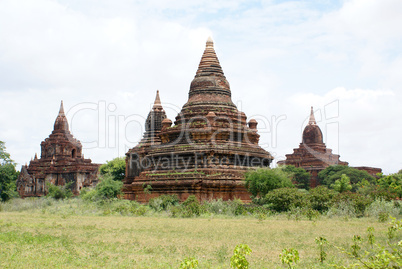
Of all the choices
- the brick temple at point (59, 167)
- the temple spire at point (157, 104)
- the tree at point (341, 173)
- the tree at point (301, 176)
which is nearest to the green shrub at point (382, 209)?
the temple spire at point (157, 104)

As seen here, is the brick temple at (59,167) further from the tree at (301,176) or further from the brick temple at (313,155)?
the brick temple at (313,155)

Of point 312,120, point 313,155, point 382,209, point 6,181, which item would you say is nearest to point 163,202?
point 382,209

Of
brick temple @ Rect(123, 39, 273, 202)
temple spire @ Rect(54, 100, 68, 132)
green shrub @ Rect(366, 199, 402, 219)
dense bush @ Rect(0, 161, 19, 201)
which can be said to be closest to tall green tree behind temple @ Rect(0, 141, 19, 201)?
dense bush @ Rect(0, 161, 19, 201)

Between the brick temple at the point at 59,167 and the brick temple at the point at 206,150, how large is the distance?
19.7 meters

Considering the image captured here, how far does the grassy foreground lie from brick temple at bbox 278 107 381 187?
108 ft

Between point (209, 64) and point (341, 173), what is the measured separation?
→ 779 inches

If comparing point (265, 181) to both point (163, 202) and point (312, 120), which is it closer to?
point (163, 202)

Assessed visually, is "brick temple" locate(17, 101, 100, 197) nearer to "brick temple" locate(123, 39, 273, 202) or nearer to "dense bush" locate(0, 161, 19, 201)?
"dense bush" locate(0, 161, 19, 201)

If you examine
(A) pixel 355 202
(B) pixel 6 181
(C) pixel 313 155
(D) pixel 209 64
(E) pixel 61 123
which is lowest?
(A) pixel 355 202

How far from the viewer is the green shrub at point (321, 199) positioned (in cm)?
2214

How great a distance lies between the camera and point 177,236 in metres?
14.2

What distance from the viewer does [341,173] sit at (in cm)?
4688

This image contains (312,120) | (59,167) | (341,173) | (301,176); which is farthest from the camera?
(312,120)

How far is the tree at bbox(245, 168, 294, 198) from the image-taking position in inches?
1012
